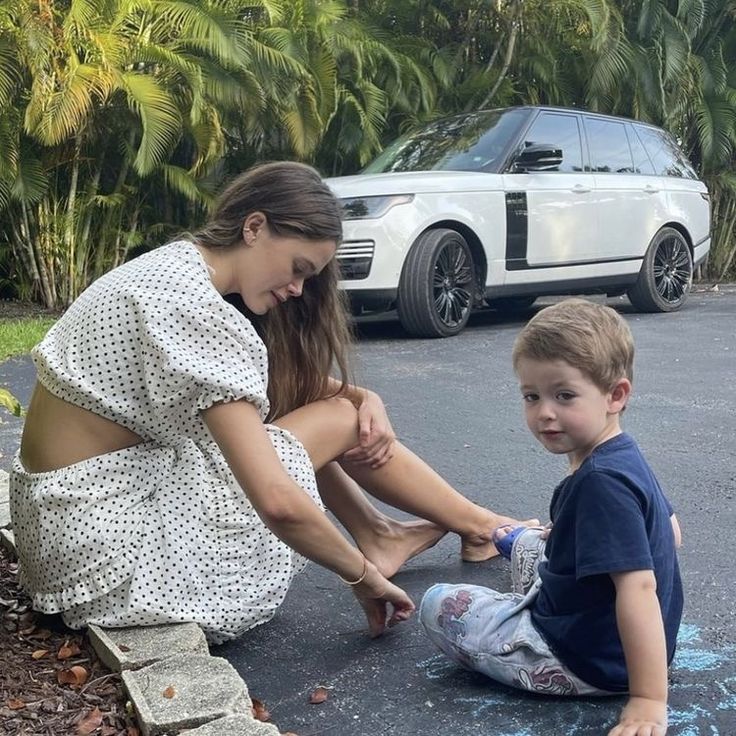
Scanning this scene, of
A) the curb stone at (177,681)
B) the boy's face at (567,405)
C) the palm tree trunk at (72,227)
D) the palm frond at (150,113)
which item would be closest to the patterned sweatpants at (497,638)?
the boy's face at (567,405)

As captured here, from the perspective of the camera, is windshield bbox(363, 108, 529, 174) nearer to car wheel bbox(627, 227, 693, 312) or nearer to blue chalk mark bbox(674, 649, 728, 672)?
car wheel bbox(627, 227, 693, 312)

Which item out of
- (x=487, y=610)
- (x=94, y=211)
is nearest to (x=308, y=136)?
(x=94, y=211)

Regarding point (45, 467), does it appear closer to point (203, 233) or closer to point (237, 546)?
point (237, 546)

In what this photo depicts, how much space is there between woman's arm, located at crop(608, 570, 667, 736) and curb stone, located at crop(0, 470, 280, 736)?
0.70m

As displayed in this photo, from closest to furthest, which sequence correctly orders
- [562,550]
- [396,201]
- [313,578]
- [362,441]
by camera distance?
[562,550]
[362,441]
[313,578]
[396,201]

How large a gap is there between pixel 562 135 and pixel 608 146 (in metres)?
0.68

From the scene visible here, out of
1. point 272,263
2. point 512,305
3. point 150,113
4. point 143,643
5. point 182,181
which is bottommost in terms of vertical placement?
point 512,305

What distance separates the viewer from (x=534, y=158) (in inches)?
330

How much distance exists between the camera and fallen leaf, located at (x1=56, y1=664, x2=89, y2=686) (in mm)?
2354

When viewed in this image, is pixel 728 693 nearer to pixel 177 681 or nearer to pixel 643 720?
pixel 643 720

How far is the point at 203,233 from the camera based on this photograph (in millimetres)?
2625

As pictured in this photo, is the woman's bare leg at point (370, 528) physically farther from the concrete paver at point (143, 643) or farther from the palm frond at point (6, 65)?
the palm frond at point (6, 65)

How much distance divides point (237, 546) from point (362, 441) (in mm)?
520

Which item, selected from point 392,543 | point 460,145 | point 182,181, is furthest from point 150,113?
point 392,543
